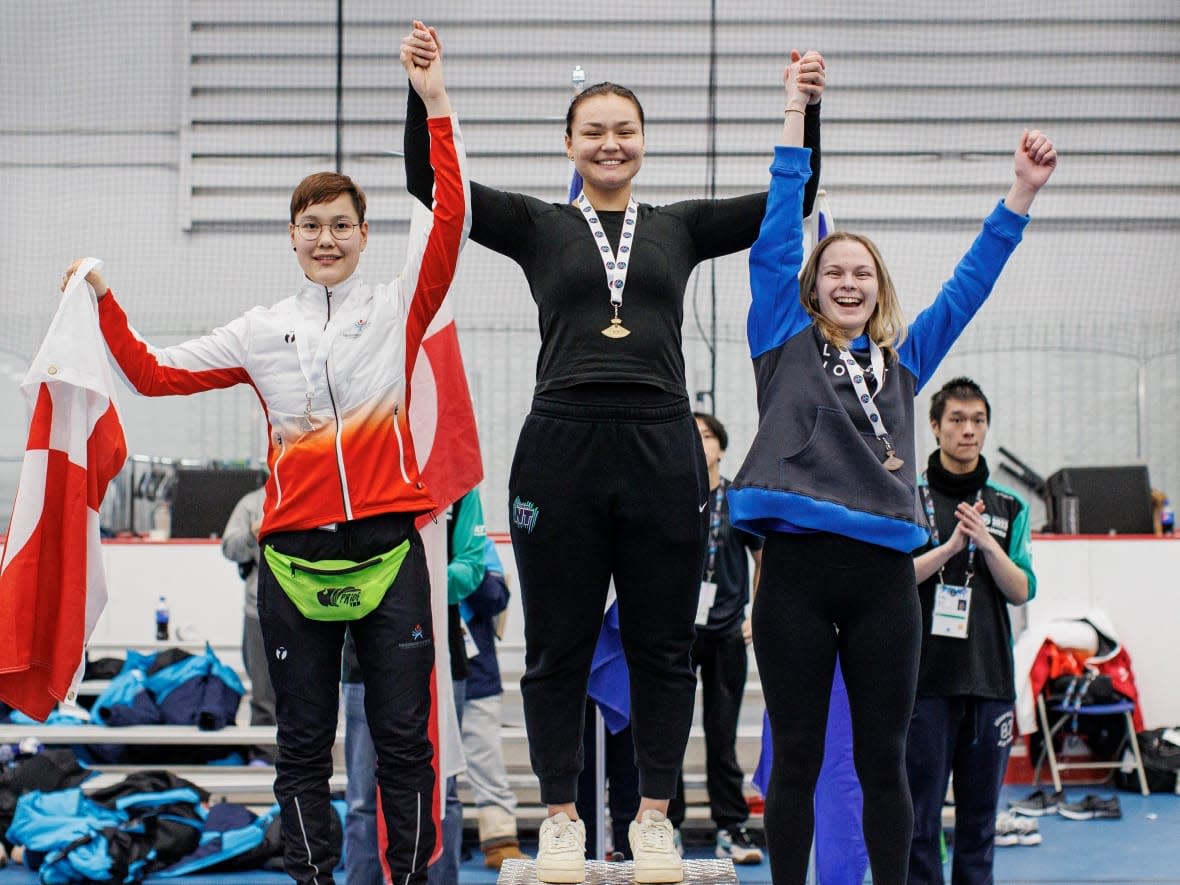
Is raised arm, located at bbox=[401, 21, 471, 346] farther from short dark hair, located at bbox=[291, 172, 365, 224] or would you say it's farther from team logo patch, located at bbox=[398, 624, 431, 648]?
team logo patch, located at bbox=[398, 624, 431, 648]

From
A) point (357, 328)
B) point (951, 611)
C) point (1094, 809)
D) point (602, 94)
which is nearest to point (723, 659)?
point (951, 611)

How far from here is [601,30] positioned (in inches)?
315

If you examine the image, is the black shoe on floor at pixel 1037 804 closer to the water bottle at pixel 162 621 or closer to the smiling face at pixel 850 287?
the smiling face at pixel 850 287

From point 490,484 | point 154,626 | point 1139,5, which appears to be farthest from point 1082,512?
point 154,626

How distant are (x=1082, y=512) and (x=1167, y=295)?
6.81 ft

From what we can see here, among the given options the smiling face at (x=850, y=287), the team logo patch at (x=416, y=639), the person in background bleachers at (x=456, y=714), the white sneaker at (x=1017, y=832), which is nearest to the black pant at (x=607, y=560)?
the team logo patch at (x=416, y=639)

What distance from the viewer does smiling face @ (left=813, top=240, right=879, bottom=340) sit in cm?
232

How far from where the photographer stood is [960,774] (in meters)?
3.18

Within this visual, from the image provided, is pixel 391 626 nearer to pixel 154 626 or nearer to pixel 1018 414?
pixel 154 626

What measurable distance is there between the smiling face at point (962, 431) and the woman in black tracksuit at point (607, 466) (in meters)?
1.12

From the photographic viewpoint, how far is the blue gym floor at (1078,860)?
4.08 m

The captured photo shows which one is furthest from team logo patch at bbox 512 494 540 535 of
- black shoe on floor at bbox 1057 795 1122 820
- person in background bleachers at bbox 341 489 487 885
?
black shoe on floor at bbox 1057 795 1122 820

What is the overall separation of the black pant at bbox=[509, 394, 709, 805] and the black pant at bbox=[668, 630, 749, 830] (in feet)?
7.13

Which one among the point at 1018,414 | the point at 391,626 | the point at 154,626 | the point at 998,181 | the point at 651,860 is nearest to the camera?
the point at 651,860
